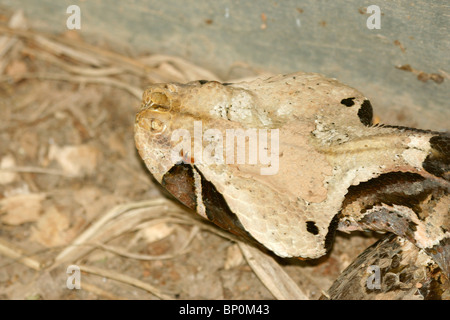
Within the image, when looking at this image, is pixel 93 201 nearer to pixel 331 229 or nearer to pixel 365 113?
pixel 331 229

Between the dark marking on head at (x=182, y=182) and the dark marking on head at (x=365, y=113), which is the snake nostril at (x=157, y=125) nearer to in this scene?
the dark marking on head at (x=182, y=182)

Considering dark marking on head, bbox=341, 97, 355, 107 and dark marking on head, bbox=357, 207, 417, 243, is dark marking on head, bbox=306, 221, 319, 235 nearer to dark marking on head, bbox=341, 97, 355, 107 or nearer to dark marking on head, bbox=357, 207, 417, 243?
dark marking on head, bbox=357, 207, 417, 243

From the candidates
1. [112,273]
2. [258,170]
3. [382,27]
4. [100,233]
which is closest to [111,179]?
[100,233]

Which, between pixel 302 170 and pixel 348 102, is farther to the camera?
pixel 348 102

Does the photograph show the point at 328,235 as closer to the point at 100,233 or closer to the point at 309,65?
the point at 309,65

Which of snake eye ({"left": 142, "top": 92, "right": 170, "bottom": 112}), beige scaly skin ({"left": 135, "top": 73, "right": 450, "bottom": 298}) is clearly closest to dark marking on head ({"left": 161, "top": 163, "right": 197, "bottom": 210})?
beige scaly skin ({"left": 135, "top": 73, "right": 450, "bottom": 298})

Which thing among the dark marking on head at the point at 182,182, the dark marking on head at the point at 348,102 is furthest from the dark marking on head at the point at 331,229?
the dark marking on head at the point at 182,182

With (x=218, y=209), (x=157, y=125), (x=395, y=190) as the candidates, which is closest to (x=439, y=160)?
(x=395, y=190)
